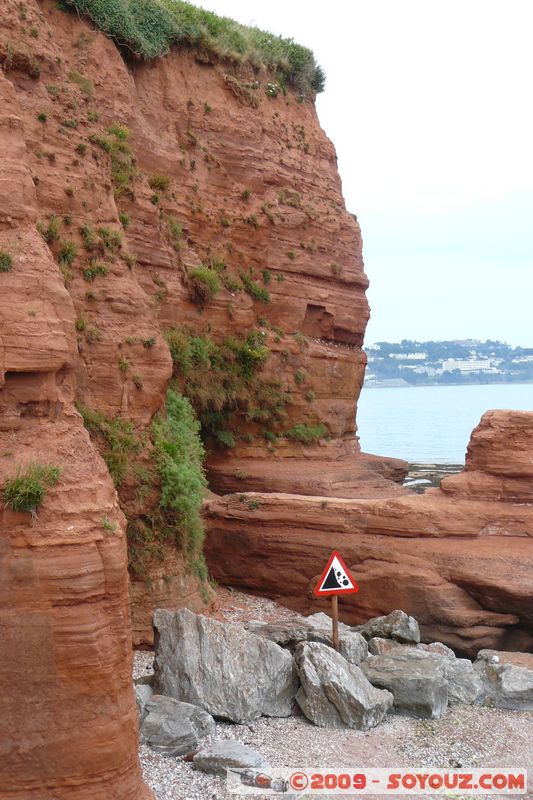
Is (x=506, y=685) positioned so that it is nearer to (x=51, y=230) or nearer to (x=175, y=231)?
(x=51, y=230)

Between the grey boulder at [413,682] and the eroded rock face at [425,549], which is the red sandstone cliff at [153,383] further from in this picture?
the grey boulder at [413,682]

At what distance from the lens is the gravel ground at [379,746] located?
30.7 ft

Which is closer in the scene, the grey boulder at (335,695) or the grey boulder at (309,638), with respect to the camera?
the grey boulder at (335,695)

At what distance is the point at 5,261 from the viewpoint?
358 inches

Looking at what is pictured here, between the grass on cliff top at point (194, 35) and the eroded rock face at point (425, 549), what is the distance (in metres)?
11.8

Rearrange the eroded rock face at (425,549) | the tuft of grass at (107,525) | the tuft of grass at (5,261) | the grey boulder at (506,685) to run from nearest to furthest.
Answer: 1. the tuft of grass at (107,525)
2. the tuft of grass at (5,261)
3. the grey boulder at (506,685)
4. the eroded rock face at (425,549)

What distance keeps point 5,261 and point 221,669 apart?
20.5 ft

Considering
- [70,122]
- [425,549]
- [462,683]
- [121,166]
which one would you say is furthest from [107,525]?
[121,166]

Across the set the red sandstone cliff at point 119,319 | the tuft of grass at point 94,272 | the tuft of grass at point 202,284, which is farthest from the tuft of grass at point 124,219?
the tuft of grass at point 202,284

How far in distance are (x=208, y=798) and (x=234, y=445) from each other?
48.5 feet

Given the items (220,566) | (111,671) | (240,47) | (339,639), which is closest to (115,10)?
(240,47)

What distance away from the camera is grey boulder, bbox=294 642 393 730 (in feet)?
37.1

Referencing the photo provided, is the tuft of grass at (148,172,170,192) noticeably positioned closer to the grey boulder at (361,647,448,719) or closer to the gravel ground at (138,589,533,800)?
the grey boulder at (361,647,448,719)

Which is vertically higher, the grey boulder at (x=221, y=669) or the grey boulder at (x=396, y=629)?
the grey boulder at (x=221, y=669)
